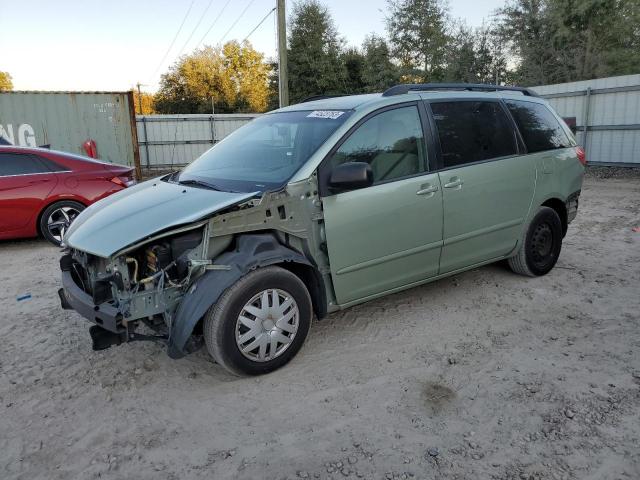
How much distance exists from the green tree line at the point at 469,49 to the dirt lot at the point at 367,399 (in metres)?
26.0

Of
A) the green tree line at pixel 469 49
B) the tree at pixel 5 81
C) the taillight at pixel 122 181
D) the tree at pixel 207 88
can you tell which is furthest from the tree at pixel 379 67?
the tree at pixel 5 81

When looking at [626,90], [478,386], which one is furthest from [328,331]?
[626,90]

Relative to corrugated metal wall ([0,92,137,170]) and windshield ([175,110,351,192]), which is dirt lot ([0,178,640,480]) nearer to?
windshield ([175,110,351,192])

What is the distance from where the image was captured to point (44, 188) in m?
7.09

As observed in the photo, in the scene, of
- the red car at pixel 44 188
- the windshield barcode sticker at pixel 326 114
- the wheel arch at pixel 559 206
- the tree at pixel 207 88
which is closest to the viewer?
the windshield barcode sticker at pixel 326 114

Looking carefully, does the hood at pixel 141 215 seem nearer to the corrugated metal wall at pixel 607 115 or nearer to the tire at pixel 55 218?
the tire at pixel 55 218

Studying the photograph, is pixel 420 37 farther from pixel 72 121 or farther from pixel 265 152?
pixel 265 152

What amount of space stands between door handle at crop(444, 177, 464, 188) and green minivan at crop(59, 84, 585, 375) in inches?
0.5

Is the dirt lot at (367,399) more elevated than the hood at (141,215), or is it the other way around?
the hood at (141,215)

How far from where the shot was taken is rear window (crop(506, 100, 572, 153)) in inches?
185

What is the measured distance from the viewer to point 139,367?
3.51 m

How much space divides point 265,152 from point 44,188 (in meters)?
4.66

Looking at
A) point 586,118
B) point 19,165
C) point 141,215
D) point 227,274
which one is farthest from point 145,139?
point 227,274

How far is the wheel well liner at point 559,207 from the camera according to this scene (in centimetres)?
500
